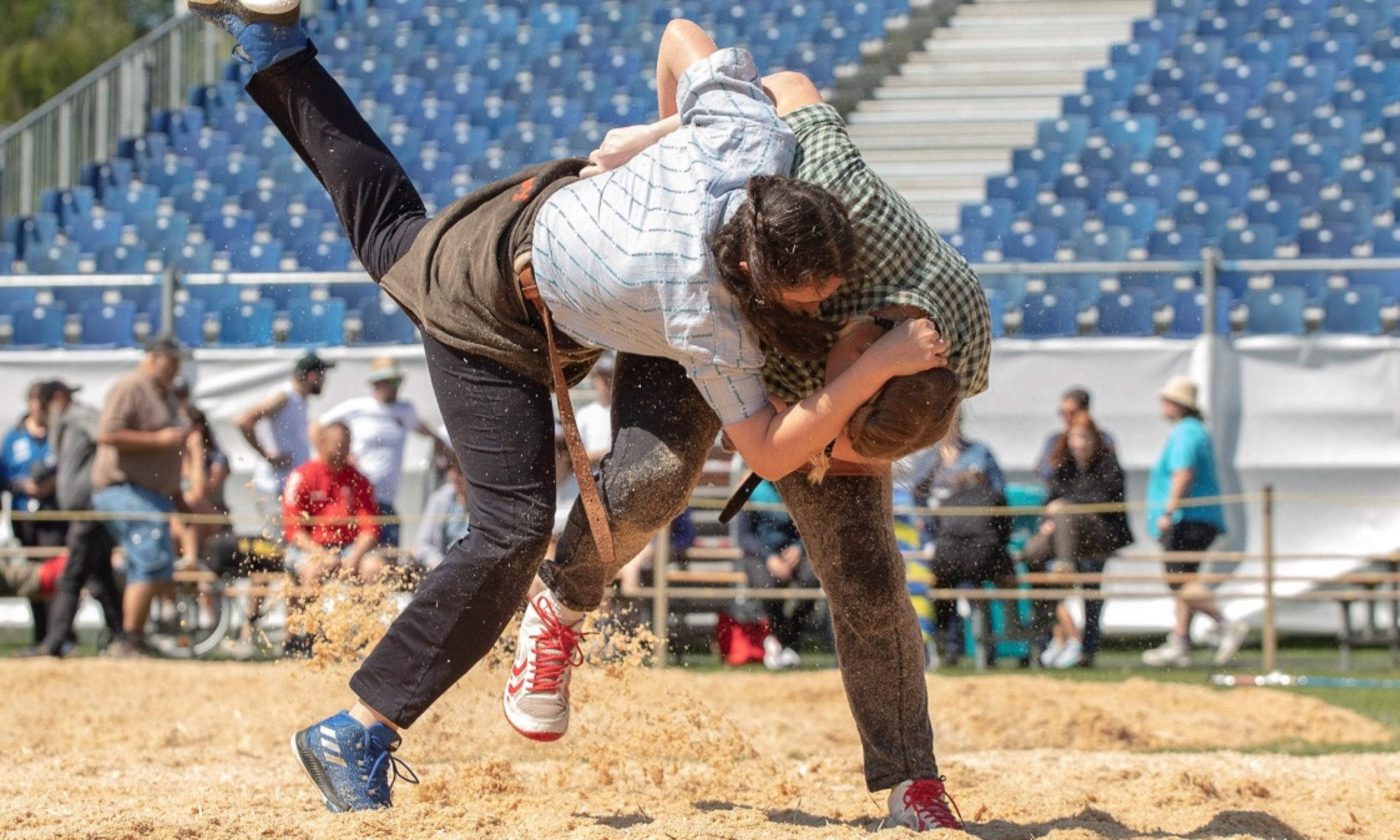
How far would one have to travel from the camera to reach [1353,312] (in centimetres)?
1005

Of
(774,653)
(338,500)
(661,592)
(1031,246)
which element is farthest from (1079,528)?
(338,500)

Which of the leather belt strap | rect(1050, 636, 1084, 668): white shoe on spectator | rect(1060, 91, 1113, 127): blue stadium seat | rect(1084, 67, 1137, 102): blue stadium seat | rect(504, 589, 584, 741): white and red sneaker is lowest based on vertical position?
rect(1050, 636, 1084, 668): white shoe on spectator

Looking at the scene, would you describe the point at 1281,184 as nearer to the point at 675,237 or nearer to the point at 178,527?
the point at 178,527

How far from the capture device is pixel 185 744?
5.50 metres

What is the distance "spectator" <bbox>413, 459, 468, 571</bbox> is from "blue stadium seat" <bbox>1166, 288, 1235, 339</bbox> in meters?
4.42

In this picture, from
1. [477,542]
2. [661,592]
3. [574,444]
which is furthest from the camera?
[661,592]

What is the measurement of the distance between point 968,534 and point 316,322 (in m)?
4.71

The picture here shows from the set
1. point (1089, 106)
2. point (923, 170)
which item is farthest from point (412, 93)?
point (1089, 106)

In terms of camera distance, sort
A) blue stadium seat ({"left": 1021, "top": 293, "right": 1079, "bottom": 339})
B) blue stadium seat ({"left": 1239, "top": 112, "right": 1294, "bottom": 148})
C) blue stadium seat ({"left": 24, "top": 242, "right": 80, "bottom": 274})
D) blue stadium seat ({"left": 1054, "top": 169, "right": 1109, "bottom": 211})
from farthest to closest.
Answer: blue stadium seat ({"left": 24, "top": 242, "right": 80, "bottom": 274}), blue stadium seat ({"left": 1239, "top": 112, "right": 1294, "bottom": 148}), blue stadium seat ({"left": 1054, "top": 169, "right": 1109, "bottom": 211}), blue stadium seat ({"left": 1021, "top": 293, "right": 1079, "bottom": 339})

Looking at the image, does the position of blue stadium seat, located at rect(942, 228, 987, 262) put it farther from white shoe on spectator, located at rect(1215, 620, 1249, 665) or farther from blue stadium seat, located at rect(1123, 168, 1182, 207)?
white shoe on spectator, located at rect(1215, 620, 1249, 665)

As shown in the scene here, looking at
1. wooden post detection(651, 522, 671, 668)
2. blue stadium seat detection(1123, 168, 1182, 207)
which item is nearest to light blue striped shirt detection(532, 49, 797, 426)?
wooden post detection(651, 522, 671, 668)

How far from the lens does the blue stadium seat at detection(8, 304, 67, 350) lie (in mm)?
11820

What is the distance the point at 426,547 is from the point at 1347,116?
8538 millimetres

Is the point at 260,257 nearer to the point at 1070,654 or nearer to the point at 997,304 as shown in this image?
the point at 997,304
